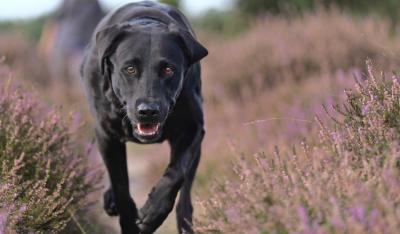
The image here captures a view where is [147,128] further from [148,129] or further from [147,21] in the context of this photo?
[147,21]

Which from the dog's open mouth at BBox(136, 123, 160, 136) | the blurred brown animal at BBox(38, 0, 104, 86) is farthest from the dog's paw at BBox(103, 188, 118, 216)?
the blurred brown animal at BBox(38, 0, 104, 86)

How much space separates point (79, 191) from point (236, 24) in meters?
15.0

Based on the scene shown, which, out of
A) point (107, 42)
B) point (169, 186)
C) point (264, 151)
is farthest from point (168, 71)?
point (264, 151)

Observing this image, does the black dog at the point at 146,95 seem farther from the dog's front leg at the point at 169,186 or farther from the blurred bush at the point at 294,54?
the blurred bush at the point at 294,54

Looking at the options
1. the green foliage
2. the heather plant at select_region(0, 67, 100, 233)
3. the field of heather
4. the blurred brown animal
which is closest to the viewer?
the field of heather

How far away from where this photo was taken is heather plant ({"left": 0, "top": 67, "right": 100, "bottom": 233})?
3.92 meters

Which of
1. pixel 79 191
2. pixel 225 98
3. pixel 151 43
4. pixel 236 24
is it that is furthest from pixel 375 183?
pixel 236 24

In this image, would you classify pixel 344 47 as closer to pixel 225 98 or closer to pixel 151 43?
pixel 225 98

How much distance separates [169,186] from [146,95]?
0.52 m

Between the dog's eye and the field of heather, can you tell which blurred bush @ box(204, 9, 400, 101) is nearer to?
the field of heather

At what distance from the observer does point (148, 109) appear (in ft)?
13.0

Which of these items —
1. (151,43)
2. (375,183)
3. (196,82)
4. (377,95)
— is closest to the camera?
(375,183)

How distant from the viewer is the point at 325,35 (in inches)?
393

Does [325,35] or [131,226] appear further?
[325,35]
